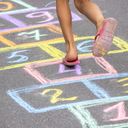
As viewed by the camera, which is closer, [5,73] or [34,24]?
[5,73]

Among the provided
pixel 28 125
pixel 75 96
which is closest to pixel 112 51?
pixel 75 96

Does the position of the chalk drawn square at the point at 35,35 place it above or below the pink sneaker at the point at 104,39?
below

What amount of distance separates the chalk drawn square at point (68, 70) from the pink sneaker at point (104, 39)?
0.21 meters

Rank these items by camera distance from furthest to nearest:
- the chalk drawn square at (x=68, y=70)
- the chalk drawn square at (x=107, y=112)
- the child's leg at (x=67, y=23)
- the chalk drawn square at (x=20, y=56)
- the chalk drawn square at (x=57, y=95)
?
the chalk drawn square at (x=20, y=56), the child's leg at (x=67, y=23), the chalk drawn square at (x=68, y=70), the chalk drawn square at (x=57, y=95), the chalk drawn square at (x=107, y=112)

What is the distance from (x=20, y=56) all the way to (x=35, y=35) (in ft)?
1.85

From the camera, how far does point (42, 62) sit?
441 cm

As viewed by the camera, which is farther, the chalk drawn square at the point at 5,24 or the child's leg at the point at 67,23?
the chalk drawn square at the point at 5,24

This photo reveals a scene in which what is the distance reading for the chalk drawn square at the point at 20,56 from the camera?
4422mm

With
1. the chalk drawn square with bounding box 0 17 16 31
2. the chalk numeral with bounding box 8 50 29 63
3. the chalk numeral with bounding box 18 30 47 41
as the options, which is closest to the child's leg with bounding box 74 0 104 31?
the chalk numeral with bounding box 8 50 29 63

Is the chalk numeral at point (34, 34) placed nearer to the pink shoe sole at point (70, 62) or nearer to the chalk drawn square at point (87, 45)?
the chalk drawn square at point (87, 45)

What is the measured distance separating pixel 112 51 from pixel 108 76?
551 millimetres

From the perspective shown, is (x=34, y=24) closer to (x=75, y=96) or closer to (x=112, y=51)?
(x=112, y=51)

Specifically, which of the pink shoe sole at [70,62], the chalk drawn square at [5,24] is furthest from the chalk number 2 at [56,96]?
the chalk drawn square at [5,24]

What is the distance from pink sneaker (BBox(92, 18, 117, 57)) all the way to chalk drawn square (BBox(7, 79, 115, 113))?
0.26 meters
